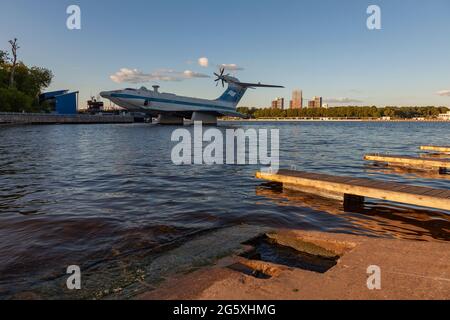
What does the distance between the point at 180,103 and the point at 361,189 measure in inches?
2844

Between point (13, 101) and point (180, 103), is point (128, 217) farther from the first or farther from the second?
point (13, 101)

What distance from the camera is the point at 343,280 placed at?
383 centimetres

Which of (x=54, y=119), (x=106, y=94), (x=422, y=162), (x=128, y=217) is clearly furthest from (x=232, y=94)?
(x=128, y=217)

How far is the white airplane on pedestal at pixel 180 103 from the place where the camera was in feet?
230

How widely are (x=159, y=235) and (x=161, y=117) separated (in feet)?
266

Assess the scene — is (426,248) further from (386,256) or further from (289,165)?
(289,165)

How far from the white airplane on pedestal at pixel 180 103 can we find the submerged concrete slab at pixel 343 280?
68.9 metres

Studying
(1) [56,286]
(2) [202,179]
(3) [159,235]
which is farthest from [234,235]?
(2) [202,179]

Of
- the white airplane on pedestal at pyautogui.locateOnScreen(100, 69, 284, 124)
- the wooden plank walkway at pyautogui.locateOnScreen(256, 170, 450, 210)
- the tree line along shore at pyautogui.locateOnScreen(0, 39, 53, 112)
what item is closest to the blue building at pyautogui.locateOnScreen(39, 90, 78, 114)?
the tree line along shore at pyautogui.locateOnScreen(0, 39, 53, 112)

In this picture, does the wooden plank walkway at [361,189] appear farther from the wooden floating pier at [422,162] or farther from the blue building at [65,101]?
the blue building at [65,101]

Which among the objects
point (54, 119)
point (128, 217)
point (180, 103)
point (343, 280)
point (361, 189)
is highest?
point (180, 103)

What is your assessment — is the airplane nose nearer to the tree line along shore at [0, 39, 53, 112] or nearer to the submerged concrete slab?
the tree line along shore at [0, 39, 53, 112]
